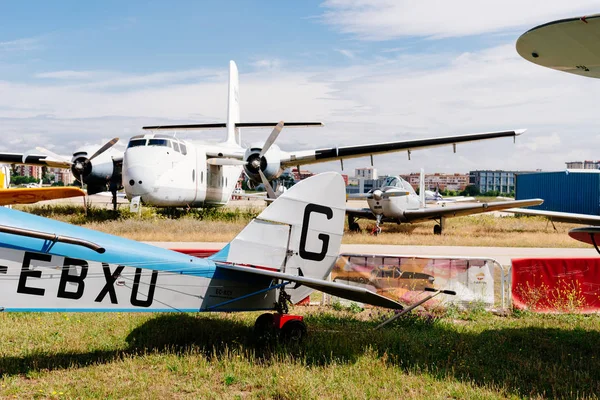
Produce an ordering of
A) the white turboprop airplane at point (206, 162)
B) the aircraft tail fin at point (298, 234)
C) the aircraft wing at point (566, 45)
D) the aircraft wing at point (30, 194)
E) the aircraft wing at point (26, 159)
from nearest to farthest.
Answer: the aircraft wing at point (566, 45), the aircraft tail fin at point (298, 234), the aircraft wing at point (30, 194), the white turboprop airplane at point (206, 162), the aircraft wing at point (26, 159)

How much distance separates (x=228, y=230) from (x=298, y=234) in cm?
1718

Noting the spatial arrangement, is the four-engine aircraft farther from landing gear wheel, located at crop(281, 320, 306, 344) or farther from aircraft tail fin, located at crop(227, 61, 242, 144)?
aircraft tail fin, located at crop(227, 61, 242, 144)

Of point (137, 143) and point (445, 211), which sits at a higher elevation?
point (137, 143)

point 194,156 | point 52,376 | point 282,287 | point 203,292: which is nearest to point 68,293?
point 52,376

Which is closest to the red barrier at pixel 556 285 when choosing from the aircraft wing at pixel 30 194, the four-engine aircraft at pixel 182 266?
the four-engine aircraft at pixel 182 266

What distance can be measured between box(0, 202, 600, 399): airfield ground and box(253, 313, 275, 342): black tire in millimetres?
167

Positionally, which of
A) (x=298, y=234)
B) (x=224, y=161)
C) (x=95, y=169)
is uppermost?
(x=224, y=161)

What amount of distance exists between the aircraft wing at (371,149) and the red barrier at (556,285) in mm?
15439

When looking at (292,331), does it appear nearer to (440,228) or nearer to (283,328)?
(283,328)

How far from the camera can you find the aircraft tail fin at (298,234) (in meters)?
7.69

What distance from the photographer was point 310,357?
24.2ft

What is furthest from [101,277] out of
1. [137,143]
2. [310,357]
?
[137,143]

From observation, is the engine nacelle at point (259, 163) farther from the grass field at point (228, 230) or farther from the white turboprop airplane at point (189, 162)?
the grass field at point (228, 230)

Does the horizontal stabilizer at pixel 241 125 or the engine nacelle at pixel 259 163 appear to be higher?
the horizontal stabilizer at pixel 241 125
